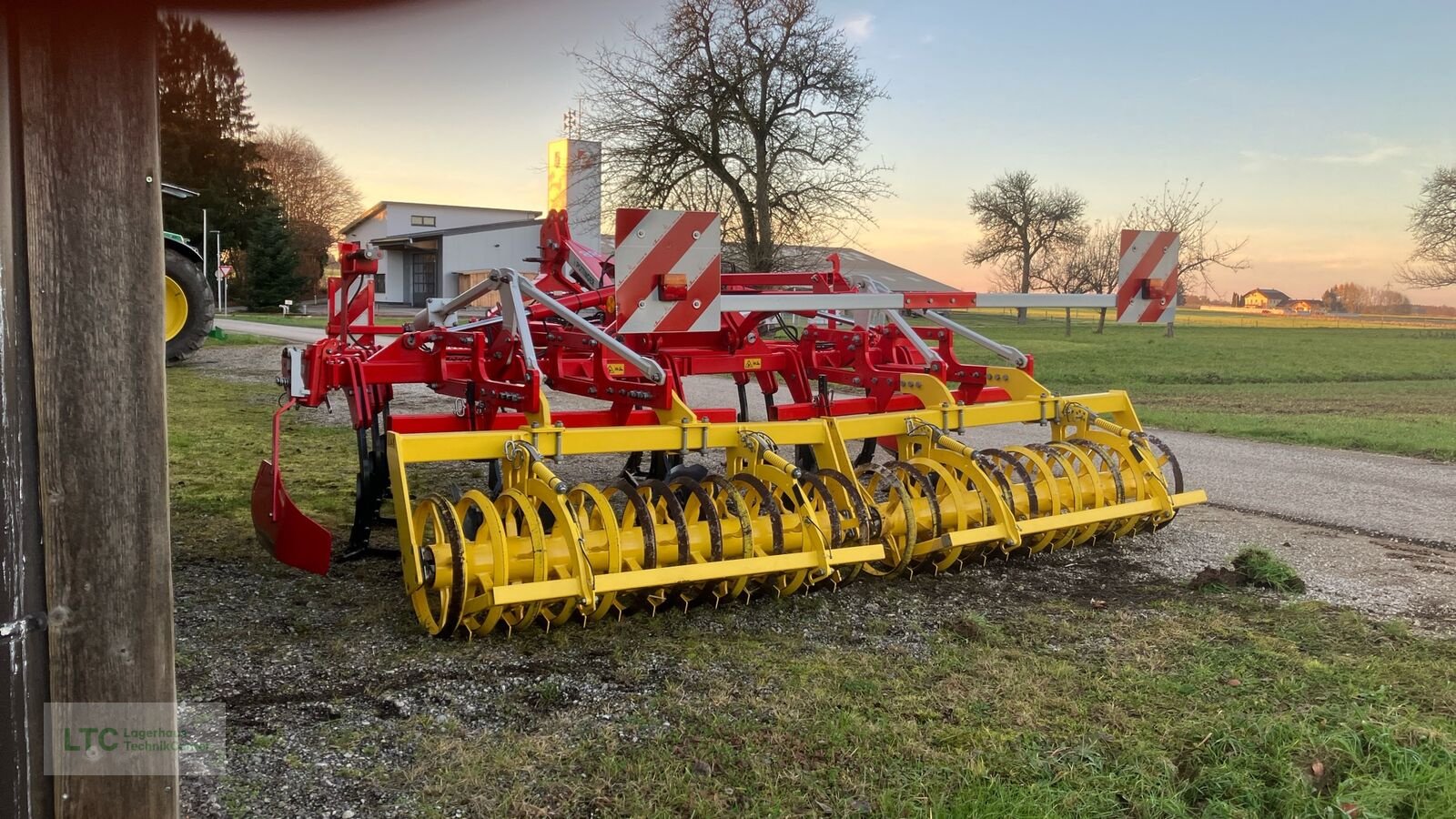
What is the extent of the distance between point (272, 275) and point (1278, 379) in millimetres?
35904

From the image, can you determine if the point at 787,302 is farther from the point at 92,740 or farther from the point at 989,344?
the point at 92,740

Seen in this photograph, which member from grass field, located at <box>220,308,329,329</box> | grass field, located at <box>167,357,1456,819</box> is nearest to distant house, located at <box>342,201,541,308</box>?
grass field, located at <box>220,308,329,329</box>

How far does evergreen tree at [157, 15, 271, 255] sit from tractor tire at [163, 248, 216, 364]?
12404 mm

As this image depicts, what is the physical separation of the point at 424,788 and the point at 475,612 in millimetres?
1123

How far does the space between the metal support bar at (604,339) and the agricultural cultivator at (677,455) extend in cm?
2

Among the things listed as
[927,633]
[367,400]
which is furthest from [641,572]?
[367,400]

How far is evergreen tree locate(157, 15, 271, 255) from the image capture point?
0.96m

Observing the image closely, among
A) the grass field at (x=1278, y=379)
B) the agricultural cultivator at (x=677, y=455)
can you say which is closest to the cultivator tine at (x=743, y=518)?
the agricultural cultivator at (x=677, y=455)

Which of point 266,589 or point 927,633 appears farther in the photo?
point 266,589

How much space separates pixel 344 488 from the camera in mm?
7090

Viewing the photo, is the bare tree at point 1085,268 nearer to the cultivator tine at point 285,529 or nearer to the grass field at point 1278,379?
the grass field at point 1278,379

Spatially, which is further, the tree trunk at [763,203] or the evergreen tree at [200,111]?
the tree trunk at [763,203]

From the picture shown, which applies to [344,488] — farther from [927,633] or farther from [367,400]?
[927,633]

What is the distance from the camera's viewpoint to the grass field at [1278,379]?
1097 cm
